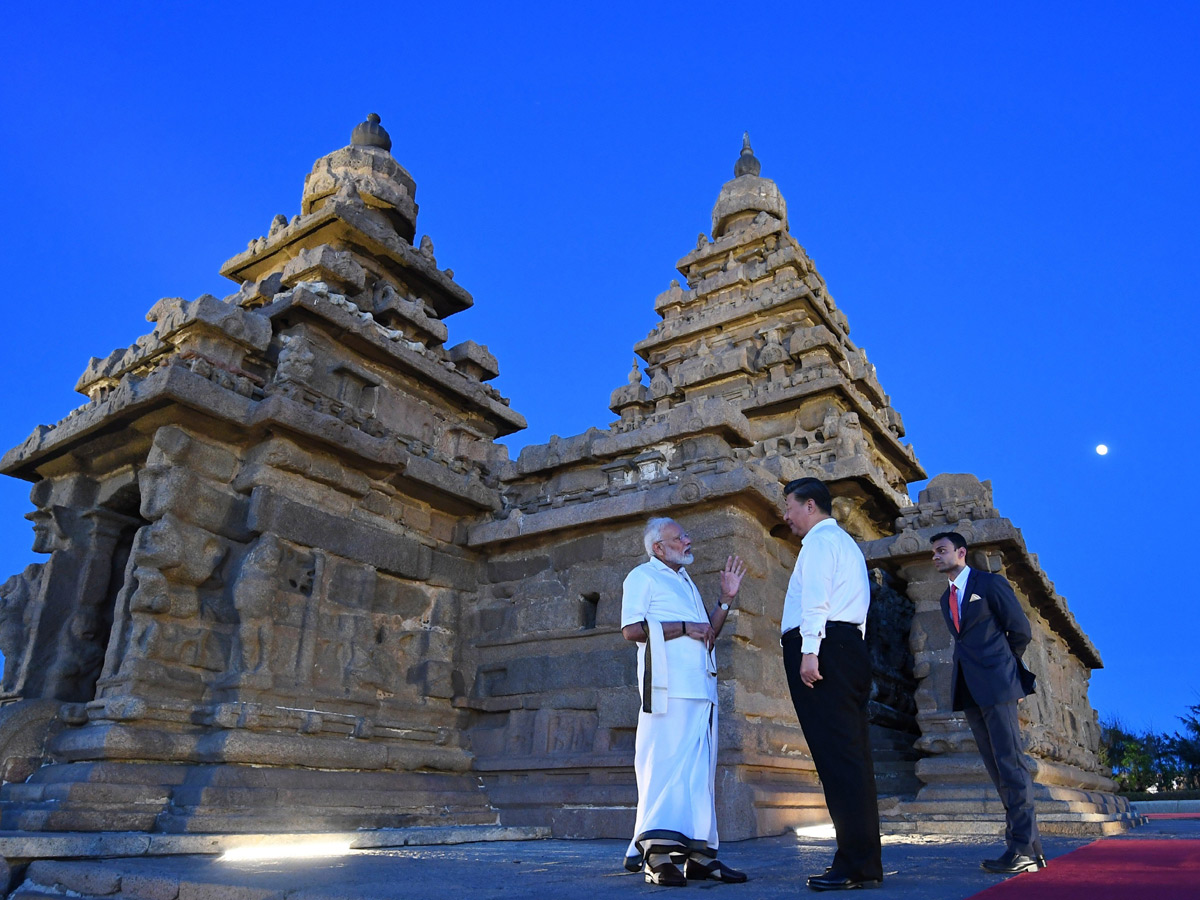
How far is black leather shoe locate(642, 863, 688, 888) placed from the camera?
3686mm

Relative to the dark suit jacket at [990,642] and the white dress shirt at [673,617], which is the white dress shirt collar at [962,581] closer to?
the dark suit jacket at [990,642]

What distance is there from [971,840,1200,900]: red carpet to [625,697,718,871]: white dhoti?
4.26 ft

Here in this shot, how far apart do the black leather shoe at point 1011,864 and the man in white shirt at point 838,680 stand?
2.23 feet

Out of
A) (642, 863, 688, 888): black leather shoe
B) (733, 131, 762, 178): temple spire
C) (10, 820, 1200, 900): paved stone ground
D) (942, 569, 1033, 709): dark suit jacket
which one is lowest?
(10, 820, 1200, 900): paved stone ground

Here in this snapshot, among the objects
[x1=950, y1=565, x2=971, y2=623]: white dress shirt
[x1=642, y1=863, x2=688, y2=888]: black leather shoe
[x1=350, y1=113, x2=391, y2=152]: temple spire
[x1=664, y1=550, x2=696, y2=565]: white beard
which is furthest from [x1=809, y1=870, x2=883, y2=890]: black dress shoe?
[x1=350, y1=113, x2=391, y2=152]: temple spire

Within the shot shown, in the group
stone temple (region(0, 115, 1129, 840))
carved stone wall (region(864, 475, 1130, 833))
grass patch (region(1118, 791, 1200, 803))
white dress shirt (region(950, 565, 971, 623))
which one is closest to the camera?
white dress shirt (region(950, 565, 971, 623))

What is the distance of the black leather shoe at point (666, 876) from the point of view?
3686 millimetres

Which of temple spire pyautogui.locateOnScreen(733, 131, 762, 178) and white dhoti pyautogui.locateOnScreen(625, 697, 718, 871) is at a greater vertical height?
temple spire pyautogui.locateOnScreen(733, 131, 762, 178)

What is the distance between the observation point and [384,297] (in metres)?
10.1

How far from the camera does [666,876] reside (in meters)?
3.71

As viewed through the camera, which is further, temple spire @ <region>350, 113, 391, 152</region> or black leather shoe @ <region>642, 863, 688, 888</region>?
temple spire @ <region>350, 113, 391, 152</region>

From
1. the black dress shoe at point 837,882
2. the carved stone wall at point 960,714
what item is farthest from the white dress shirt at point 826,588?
the carved stone wall at point 960,714

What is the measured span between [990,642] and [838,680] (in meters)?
1.43

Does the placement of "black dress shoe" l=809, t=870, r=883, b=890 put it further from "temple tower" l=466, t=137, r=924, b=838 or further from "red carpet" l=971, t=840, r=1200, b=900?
"temple tower" l=466, t=137, r=924, b=838
